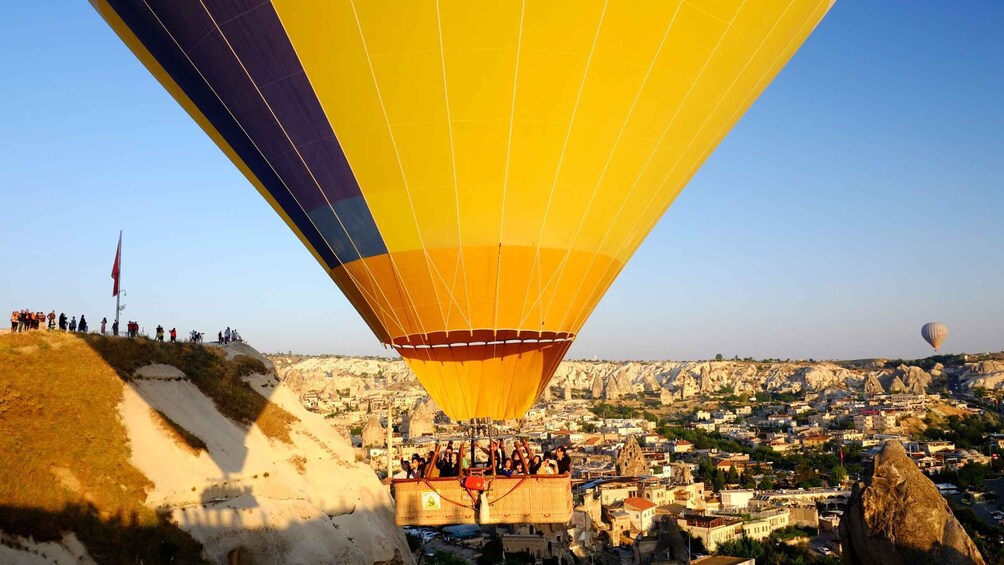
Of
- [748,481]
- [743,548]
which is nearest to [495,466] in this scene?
[743,548]

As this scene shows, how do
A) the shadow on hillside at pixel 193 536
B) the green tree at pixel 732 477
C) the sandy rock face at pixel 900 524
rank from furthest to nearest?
the green tree at pixel 732 477 < the sandy rock face at pixel 900 524 < the shadow on hillside at pixel 193 536

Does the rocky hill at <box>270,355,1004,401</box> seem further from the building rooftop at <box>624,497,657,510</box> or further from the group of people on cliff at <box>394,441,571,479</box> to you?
the group of people on cliff at <box>394,441,571,479</box>

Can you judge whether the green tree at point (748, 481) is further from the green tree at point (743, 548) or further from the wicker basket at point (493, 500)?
the wicker basket at point (493, 500)

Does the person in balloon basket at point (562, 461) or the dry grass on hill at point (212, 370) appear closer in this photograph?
the person in balloon basket at point (562, 461)

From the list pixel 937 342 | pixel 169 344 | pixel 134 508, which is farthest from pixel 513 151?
pixel 937 342

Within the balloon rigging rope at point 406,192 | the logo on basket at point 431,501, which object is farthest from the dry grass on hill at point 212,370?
the logo on basket at point 431,501

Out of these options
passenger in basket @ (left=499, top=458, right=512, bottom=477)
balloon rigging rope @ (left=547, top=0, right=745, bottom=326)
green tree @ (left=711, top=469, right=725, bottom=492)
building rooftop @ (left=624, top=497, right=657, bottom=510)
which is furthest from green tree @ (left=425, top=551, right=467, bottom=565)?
green tree @ (left=711, top=469, right=725, bottom=492)

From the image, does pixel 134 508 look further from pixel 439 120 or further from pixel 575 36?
pixel 575 36
